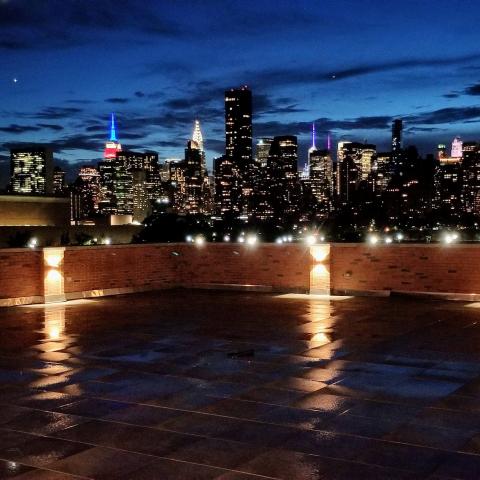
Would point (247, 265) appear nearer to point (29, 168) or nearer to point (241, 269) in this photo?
point (241, 269)

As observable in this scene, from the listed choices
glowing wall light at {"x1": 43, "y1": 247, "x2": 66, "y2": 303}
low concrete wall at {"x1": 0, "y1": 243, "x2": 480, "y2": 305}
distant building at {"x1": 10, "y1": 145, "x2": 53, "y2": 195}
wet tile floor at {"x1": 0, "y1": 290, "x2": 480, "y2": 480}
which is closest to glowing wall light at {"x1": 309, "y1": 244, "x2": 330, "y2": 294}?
low concrete wall at {"x1": 0, "y1": 243, "x2": 480, "y2": 305}

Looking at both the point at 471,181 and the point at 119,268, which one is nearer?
the point at 119,268

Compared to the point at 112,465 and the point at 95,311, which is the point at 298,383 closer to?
the point at 112,465

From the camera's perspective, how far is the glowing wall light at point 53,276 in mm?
17209

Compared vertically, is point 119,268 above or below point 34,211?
below

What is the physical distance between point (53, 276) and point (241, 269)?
5.01 meters

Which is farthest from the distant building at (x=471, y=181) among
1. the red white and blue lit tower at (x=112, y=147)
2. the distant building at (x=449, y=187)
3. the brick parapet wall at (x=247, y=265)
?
the brick parapet wall at (x=247, y=265)

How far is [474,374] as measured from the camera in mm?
8609

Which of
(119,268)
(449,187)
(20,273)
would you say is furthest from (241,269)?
(449,187)

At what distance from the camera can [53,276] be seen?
17.3m

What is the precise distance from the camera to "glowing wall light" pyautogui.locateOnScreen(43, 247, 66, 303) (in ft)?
56.5

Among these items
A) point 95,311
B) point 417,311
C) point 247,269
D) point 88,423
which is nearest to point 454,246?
point 417,311

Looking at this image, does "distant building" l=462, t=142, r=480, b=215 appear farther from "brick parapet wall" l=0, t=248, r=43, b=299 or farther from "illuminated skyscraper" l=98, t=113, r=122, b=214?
"brick parapet wall" l=0, t=248, r=43, b=299

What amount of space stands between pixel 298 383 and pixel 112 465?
311cm
